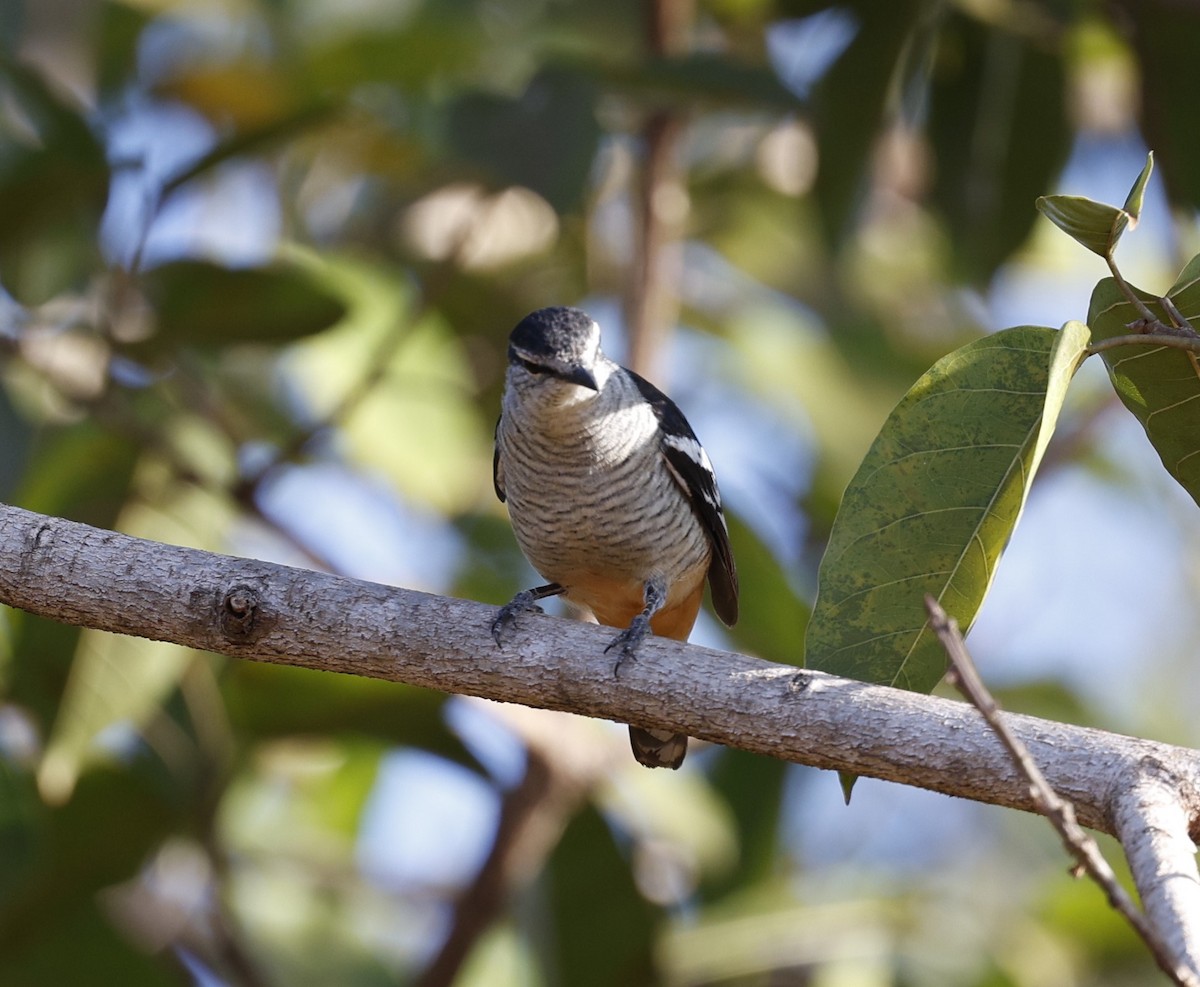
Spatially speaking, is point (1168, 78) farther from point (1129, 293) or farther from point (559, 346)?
point (1129, 293)

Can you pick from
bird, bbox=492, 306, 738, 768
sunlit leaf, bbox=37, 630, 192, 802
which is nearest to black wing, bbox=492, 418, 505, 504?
bird, bbox=492, 306, 738, 768

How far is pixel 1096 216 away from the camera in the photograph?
2.05m

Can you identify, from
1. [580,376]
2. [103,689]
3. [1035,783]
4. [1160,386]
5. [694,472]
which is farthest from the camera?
[694,472]

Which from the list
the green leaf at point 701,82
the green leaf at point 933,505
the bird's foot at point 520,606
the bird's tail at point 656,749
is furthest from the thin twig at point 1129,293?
the green leaf at point 701,82

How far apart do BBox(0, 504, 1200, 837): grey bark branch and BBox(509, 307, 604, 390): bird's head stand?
123 cm

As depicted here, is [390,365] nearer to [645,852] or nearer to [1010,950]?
[645,852]

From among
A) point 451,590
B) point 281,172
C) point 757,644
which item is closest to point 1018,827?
point 757,644

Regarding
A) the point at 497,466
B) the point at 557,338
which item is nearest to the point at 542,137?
the point at 557,338

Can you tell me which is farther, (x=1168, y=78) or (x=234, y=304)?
(x=1168, y=78)

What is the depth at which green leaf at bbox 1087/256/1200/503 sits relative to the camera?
223 centimetres

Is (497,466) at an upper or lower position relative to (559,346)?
lower

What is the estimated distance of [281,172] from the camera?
6.32m

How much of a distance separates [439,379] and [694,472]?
1345mm

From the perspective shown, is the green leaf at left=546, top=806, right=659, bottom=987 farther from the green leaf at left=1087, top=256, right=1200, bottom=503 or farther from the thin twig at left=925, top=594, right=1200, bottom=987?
the thin twig at left=925, top=594, right=1200, bottom=987
